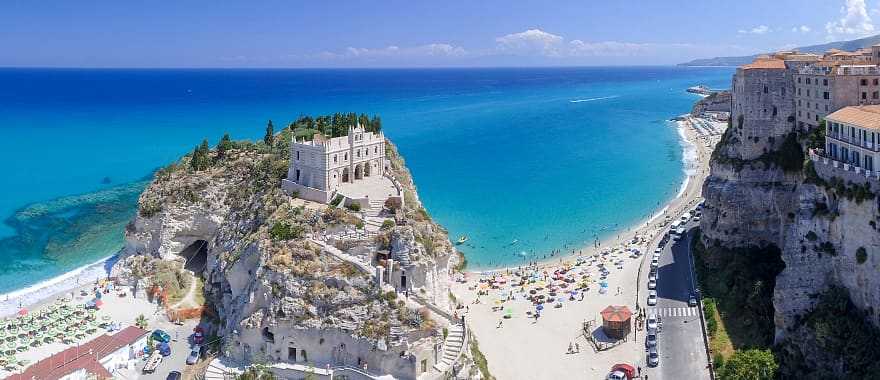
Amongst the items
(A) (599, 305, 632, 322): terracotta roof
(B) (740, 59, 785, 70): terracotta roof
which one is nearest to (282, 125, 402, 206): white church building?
(A) (599, 305, 632, 322): terracotta roof

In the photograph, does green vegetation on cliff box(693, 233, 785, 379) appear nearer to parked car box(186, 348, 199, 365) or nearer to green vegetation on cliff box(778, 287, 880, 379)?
green vegetation on cliff box(778, 287, 880, 379)

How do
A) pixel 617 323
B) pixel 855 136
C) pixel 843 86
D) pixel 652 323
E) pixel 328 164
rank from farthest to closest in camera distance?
pixel 328 164 → pixel 652 323 → pixel 617 323 → pixel 843 86 → pixel 855 136

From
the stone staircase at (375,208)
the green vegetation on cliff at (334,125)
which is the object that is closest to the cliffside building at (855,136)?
the stone staircase at (375,208)

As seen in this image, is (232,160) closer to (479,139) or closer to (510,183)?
(510,183)

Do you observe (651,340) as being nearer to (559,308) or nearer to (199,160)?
(559,308)

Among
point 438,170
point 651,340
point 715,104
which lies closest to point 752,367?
point 651,340

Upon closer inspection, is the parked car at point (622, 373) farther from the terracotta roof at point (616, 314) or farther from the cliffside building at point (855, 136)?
the cliffside building at point (855, 136)
